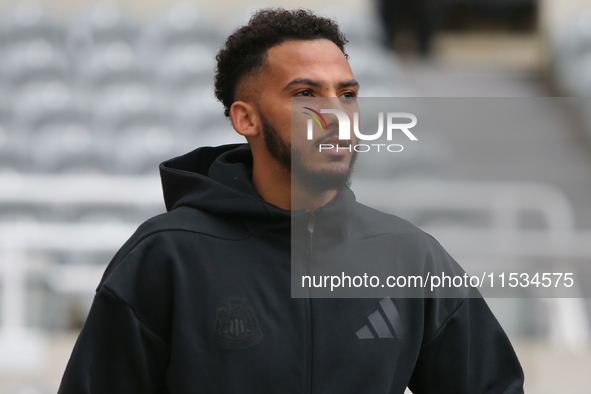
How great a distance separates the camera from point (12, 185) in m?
3.38

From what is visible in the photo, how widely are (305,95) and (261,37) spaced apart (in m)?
0.15

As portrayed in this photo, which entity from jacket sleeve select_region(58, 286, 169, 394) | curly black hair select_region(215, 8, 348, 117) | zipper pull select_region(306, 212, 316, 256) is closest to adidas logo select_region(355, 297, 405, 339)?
zipper pull select_region(306, 212, 316, 256)

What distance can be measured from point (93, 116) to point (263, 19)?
3.89 m

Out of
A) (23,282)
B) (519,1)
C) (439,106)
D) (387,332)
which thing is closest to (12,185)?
(23,282)

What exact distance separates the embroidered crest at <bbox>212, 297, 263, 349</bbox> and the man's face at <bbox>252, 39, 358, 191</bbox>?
227 mm

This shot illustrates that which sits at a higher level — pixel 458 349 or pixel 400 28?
pixel 400 28

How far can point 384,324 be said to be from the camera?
3.71ft

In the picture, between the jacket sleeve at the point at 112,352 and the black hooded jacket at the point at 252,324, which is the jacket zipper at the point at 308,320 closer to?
the black hooded jacket at the point at 252,324

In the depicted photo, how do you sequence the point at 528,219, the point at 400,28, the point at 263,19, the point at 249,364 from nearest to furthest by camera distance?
the point at 249,364 → the point at 263,19 → the point at 528,219 → the point at 400,28

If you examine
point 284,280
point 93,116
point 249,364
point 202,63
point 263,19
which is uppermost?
point 202,63

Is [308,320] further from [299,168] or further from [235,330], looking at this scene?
[299,168]

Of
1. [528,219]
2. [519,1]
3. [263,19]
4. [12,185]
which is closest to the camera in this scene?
[263,19]

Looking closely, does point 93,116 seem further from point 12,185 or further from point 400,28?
point 400,28

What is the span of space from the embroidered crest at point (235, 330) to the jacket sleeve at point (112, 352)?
3.2 inches
